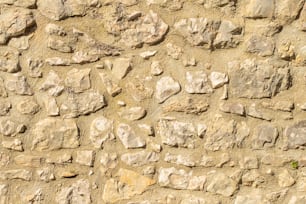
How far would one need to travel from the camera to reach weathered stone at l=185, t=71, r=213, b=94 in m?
3.30

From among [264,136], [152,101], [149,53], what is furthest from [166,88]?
[264,136]

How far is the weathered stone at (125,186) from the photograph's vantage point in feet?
11.1

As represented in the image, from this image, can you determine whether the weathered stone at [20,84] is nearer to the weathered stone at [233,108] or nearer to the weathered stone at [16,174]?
the weathered stone at [16,174]

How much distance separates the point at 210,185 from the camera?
332 centimetres

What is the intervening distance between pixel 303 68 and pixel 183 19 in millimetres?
662

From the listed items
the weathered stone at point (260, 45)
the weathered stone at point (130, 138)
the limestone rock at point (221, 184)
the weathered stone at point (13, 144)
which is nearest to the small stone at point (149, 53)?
the weathered stone at point (130, 138)

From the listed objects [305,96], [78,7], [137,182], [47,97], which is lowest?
[137,182]

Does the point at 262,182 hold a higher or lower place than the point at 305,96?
lower

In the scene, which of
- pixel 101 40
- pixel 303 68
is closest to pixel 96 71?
pixel 101 40

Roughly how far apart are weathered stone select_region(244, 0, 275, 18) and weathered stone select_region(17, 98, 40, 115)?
48.7 inches

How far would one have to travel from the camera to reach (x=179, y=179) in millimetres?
3350

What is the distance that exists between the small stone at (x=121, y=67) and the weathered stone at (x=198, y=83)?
32 centimetres

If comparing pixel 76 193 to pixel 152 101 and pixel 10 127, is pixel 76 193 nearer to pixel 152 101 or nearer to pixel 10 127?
pixel 10 127

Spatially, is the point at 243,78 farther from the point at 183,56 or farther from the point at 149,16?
the point at 149,16
